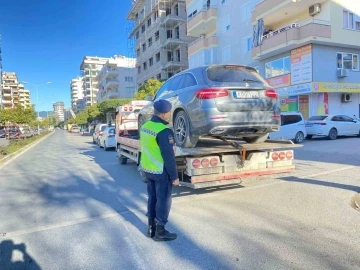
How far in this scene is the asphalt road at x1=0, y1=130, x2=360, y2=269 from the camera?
345 centimetres

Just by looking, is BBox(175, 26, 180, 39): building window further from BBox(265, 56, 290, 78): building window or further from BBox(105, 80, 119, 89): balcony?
BBox(105, 80, 119, 89): balcony

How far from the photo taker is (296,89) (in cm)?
2189

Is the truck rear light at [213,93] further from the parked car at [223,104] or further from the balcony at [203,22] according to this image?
the balcony at [203,22]

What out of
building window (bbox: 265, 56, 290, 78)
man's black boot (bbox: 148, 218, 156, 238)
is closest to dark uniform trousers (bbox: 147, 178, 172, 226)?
man's black boot (bbox: 148, 218, 156, 238)

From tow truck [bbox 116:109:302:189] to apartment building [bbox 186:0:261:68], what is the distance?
21667 mm

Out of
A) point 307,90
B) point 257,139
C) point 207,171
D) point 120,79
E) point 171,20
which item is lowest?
point 207,171

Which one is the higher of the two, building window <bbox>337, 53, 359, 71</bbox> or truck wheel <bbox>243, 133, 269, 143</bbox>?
building window <bbox>337, 53, 359, 71</bbox>

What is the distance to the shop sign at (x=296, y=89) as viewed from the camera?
68.5 feet

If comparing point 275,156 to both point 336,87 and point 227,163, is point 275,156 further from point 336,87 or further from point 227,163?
point 336,87

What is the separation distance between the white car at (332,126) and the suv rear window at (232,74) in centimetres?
1284

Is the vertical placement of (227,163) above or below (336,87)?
below

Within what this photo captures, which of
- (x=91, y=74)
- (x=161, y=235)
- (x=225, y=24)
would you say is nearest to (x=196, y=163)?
(x=161, y=235)

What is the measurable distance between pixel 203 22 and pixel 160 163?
3112cm

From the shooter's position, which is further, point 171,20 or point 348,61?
point 171,20
